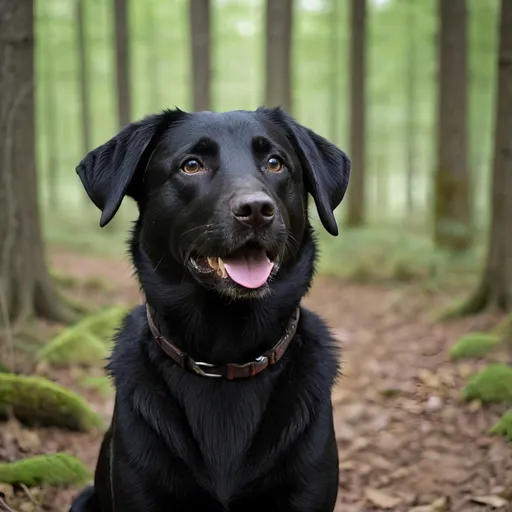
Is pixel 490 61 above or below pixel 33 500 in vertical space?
above

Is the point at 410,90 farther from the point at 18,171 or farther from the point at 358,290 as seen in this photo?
the point at 18,171

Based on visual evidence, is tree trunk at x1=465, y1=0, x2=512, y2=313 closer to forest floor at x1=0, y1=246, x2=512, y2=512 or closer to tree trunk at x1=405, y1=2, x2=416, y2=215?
forest floor at x1=0, y1=246, x2=512, y2=512

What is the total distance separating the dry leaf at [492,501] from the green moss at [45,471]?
2406 millimetres

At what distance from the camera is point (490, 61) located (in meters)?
20.3

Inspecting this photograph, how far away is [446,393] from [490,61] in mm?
17167

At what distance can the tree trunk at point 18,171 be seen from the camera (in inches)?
233

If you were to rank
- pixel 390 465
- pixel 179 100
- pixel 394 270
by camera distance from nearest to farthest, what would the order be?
1. pixel 390 465
2. pixel 394 270
3. pixel 179 100

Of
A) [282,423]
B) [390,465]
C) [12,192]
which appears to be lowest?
[390,465]

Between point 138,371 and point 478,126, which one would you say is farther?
point 478,126

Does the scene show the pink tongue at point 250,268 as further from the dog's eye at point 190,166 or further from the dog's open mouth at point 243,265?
the dog's eye at point 190,166

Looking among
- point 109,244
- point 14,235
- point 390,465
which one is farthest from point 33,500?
point 109,244

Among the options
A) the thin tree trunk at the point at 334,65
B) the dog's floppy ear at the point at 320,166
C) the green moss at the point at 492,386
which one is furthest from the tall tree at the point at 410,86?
the dog's floppy ear at the point at 320,166

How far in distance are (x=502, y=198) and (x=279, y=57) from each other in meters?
7.44

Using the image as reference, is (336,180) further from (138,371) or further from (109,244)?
(109,244)
